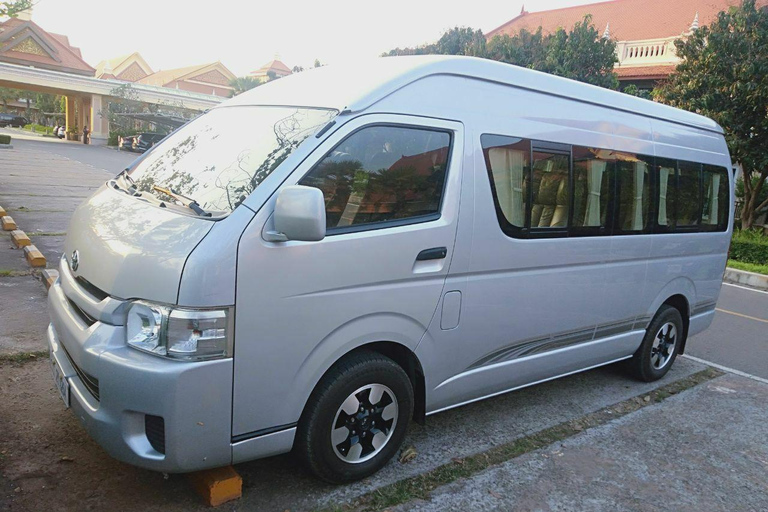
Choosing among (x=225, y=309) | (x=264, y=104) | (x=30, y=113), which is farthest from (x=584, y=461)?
(x=30, y=113)

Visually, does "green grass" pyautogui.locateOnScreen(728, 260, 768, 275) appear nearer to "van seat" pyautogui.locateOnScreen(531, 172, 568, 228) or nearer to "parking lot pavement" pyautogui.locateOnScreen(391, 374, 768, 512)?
"parking lot pavement" pyautogui.locateOnScreen(391, 374, 768, 512)

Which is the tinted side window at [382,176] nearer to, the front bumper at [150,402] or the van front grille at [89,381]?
the front bumper at [150,402]

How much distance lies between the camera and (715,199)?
576 centimetres

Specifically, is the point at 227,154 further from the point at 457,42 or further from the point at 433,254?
the point at 457,42

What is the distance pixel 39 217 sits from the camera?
1054 centimetres

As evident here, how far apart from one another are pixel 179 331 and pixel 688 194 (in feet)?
15.1

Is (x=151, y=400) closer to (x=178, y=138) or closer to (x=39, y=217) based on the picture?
(x=178, y=138)

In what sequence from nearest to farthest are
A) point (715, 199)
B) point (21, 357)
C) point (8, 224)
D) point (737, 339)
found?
point (21, 357) < point (715, 199) < point (737, 339) < point (8, 224)

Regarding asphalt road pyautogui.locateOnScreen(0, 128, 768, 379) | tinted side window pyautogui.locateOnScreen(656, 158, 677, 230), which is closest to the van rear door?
Answer: tinted side window pyautogui.locateOnScreen(656, 158, 677, 230)

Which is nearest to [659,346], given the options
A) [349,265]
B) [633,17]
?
[349,265]

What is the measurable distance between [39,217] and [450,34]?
65.4 feet

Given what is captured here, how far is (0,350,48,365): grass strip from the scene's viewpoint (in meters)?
4.52

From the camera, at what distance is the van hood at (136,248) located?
267cm

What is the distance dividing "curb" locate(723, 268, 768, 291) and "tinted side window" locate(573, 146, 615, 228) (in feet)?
28.6
